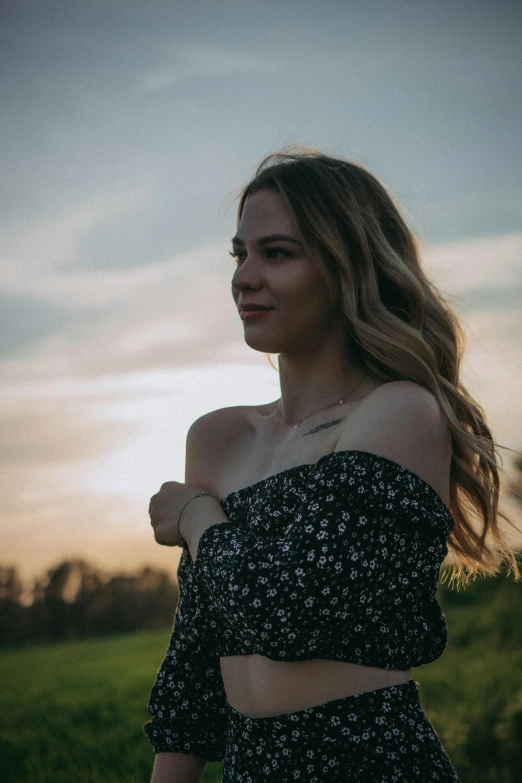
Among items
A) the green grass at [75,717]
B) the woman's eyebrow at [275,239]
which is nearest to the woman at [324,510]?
the woman's eyebrow at [275,239]

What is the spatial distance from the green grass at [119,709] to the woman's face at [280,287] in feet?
8.68

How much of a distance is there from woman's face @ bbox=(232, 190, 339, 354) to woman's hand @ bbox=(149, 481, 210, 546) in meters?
0.51

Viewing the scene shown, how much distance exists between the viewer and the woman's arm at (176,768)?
2.34 m

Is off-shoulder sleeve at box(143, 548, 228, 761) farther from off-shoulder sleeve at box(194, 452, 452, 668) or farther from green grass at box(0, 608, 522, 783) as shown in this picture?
green grass at box(0, 608, 522, 783)

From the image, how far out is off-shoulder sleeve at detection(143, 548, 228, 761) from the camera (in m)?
2.33

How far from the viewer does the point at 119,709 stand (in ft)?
14.4

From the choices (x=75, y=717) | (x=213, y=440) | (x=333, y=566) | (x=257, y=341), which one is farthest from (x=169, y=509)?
(x=75, y=717)

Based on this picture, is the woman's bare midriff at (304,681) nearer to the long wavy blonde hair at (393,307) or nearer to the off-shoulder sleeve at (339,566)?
the off-shoulder sleeve at (339,566)

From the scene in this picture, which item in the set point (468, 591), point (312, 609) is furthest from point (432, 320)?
point (468, 591)

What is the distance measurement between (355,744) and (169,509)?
852mm

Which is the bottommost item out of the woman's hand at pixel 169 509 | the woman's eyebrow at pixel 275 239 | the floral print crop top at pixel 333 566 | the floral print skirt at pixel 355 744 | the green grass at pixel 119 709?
the green grass at pixel 119 709

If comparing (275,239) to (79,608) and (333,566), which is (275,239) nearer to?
(333,566)

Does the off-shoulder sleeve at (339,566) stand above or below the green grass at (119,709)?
above

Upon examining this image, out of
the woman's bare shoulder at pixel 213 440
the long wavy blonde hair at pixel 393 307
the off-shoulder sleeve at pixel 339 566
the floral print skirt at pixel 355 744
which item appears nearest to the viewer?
the off-shoulder sleeve at pixel 339 566
